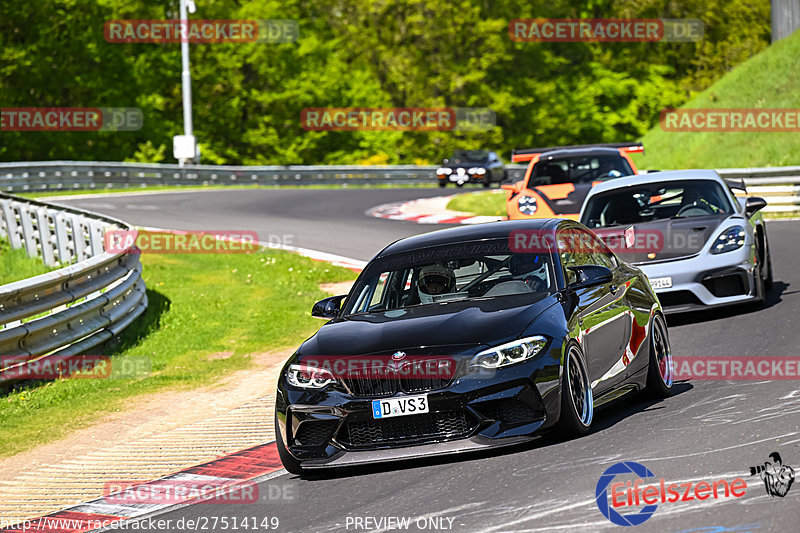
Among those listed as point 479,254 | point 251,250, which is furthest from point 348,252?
point 479,254

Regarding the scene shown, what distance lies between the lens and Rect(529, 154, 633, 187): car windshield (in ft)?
61.6

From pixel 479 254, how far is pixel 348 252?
13058 mm

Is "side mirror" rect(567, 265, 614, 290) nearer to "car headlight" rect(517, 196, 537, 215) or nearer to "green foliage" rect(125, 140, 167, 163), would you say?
"car headlight" rect(517, 196, 537, 215)

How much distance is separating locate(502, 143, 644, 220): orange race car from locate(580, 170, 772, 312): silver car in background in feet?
14.1

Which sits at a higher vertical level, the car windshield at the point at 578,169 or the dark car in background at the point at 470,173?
the car windshield at the point at 578,169

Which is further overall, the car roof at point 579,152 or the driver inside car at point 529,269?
the car roof at point 579,152

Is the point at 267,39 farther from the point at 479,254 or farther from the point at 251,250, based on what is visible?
the point at 479,254

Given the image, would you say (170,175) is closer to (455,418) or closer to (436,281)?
(436,281)

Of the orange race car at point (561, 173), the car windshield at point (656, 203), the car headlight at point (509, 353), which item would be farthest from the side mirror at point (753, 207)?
the car headlight at point (509, 353)

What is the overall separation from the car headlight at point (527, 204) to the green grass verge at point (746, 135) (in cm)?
1371

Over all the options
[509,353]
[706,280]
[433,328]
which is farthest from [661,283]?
[509,353]

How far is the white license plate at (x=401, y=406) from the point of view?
715cm

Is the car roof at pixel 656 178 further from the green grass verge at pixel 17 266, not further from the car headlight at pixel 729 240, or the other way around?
the green grass verge at pixel 17 266

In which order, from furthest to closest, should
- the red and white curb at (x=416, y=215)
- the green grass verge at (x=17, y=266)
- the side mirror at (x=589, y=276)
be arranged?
1. the red and white curb at (x=416, y=215)
2. the green grass verge at (x=17, y=266)
3. the side mirror at (x=589, y=276)
